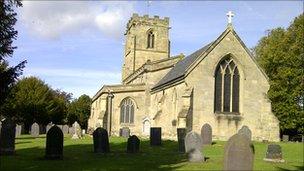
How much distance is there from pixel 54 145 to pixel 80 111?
66227 mm

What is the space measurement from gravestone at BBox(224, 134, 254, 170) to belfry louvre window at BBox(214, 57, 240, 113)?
67.0 feet

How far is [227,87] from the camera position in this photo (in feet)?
110

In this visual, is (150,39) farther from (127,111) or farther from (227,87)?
(227,87)

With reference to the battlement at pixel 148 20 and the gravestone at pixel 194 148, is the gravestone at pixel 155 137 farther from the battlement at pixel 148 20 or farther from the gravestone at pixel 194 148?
the battlement at pixel 148 20

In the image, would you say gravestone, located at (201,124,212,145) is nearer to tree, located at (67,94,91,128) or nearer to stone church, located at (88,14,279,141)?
stone church, located at (88,14,279,141)

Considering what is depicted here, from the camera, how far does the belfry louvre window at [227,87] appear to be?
109 feet

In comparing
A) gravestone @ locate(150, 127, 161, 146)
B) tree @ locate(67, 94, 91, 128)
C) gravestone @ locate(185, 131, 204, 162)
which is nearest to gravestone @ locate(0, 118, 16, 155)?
gravestone @ locate(185, 131, 204, 162)

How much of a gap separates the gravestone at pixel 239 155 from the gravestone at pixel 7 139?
35.8 feet

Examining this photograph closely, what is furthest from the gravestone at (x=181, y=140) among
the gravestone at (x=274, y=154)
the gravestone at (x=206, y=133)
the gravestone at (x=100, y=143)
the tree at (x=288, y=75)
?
the tree at (x=288, y=75)

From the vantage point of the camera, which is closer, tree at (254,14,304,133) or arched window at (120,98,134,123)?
tree at (254,14,304,133)

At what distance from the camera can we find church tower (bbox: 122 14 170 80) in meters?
61.5

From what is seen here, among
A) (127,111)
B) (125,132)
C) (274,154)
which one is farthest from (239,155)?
(127,111)

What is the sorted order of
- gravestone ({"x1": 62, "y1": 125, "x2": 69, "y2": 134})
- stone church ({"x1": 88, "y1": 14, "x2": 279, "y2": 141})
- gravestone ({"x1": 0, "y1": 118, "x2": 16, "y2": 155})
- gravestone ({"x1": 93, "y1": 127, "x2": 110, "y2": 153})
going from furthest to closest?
1. gravestone ({"x1": 62, "y1": 125, "x2": 69, "y2": 134})
2. stone church ({"x1": 88, "y1": 14, "x2": 279, "y2": 141})
3. gravestone ({"x1": 93, "y1": 127, "x2": 110, "y2": 153})
4. gravestone ({"x1": 0, "y1": 118, "x2": 16, "y2": 155})

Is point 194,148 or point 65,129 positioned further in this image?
point 65,129
